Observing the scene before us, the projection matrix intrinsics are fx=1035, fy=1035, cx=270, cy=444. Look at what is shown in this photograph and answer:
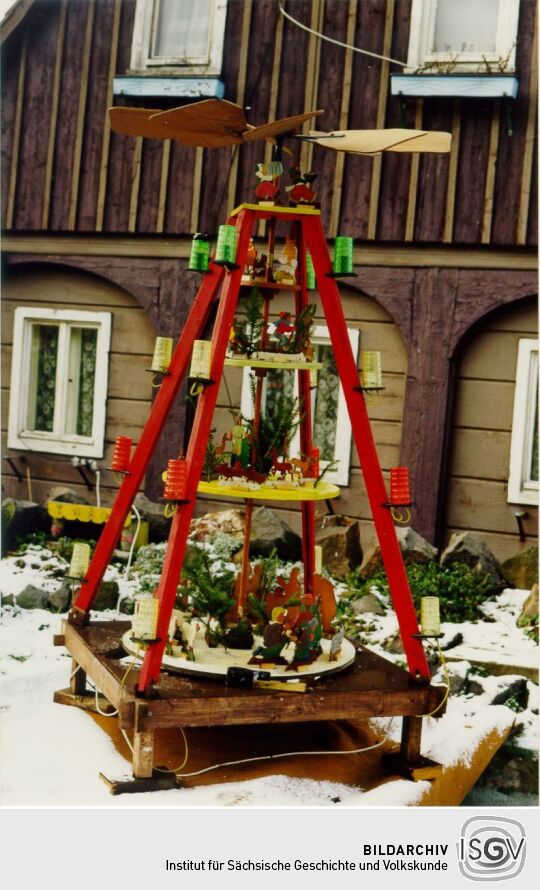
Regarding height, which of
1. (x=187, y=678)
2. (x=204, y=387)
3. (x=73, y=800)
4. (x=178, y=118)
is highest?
(x=178, y=118)

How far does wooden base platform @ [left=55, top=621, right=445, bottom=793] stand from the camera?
3533mm

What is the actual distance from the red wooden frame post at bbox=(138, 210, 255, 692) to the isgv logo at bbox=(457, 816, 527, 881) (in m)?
1.15

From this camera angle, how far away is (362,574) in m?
6.73

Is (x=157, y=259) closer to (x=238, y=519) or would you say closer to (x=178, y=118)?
(x=238, y=519)

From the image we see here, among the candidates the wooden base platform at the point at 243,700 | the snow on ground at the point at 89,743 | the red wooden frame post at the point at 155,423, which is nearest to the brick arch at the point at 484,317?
the snow on ground at the point at 89,743

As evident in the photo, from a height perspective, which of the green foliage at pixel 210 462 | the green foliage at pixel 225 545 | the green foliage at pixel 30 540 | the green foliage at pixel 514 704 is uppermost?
the green foliage at pixel 210 462

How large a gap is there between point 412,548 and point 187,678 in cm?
322

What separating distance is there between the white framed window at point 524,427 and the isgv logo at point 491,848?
4041 mm

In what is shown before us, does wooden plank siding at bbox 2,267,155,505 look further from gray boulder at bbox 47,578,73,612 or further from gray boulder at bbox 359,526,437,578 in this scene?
gray boulder at bbox 359,526,437,578

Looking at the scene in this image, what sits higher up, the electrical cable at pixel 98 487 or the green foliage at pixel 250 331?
the green foliage at pixel 250 331

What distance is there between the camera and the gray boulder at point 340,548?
6.82 meters

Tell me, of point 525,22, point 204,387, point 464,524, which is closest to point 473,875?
point 204,387

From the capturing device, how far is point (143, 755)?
3.60m

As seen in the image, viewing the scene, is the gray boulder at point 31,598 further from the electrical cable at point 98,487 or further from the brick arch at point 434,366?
the brick arch at point 434,366
